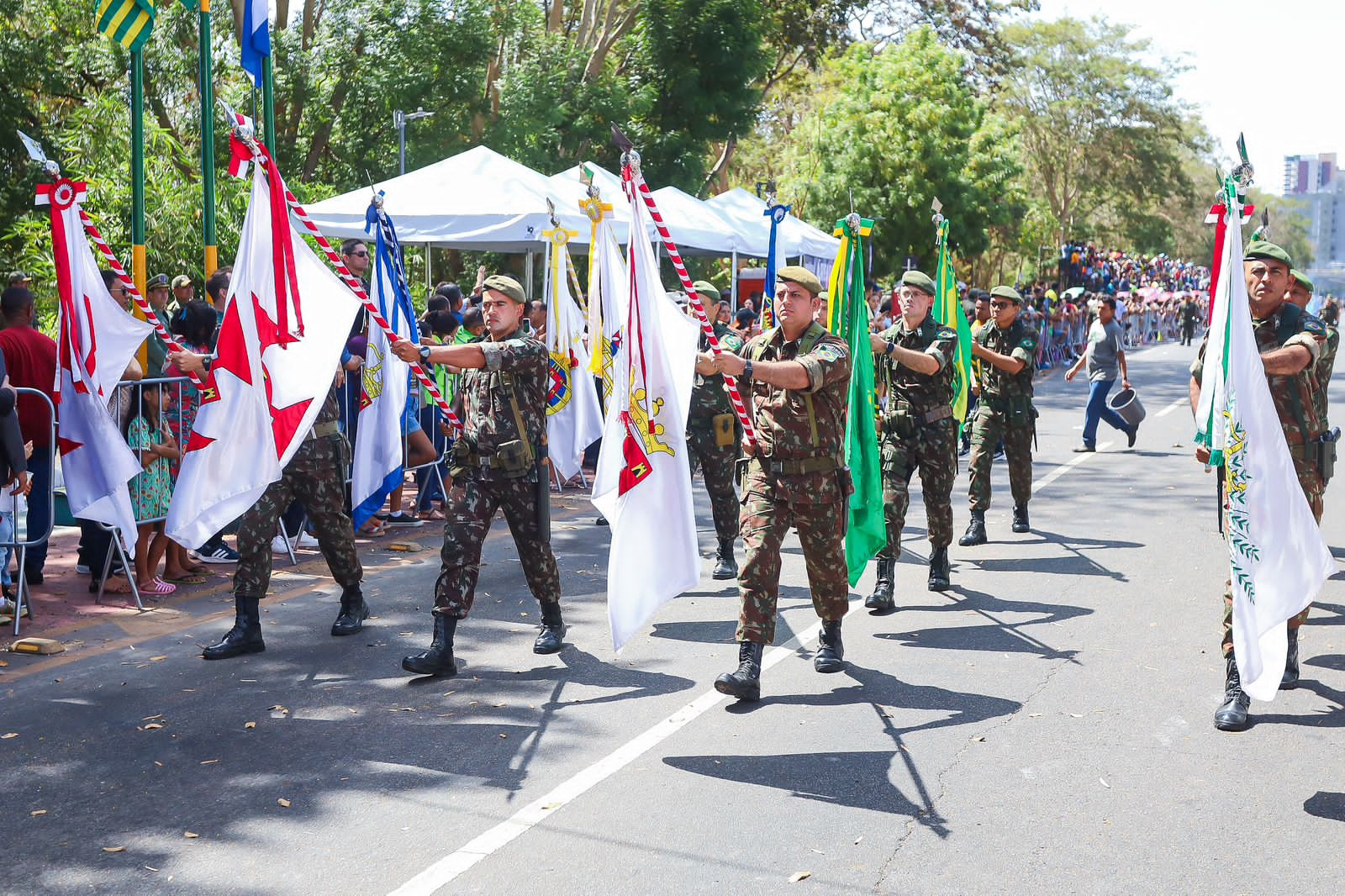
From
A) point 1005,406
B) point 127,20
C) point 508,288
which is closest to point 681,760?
point 508,288

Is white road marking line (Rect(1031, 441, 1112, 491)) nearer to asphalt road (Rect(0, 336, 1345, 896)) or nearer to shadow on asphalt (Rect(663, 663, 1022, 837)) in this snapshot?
asphalt road (Rect(0, 336, 1345, 896))

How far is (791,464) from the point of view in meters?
6.54

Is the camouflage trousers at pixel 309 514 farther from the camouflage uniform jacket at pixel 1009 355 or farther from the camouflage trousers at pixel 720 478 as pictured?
the camouflage uniform jacket at pixel 1009 355

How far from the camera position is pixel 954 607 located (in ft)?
27.9

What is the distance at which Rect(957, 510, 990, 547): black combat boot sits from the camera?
10719mm

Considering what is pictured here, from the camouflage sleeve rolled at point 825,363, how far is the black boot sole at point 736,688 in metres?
1.40

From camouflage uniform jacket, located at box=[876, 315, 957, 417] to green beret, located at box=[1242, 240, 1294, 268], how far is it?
7.65ft

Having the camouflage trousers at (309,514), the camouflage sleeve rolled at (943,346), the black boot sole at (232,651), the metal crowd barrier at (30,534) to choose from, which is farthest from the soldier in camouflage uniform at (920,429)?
the metal crowd barrier at (30,534)

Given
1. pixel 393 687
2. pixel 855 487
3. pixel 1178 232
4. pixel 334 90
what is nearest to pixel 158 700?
pixel 393 687

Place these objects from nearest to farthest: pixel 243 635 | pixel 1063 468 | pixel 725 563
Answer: pixel 243 635, pixel 725 563, pixel 1063 468

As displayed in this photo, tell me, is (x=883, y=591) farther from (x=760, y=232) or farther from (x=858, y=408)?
(x=760, y=232)

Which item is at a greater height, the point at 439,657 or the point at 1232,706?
the point at 439,657

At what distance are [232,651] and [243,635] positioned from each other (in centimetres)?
10

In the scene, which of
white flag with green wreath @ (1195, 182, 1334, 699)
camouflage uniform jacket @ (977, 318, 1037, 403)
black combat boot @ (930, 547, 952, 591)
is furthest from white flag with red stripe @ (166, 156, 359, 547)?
camouflage uniform jacket @ (977, 318, 1037, 403)
